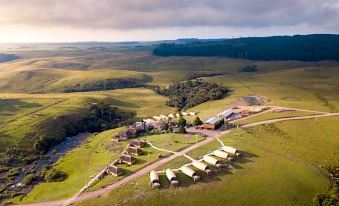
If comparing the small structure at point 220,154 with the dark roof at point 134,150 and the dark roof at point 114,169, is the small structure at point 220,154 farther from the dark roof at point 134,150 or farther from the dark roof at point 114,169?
the dark roof at point 114,169

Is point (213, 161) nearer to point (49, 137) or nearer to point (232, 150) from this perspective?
point (232, 150)

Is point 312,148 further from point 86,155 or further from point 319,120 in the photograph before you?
point 86,155

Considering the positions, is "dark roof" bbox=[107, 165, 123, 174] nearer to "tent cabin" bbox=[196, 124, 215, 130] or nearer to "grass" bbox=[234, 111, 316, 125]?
"tent cabin" bbox=[196, 124, 215, 130]

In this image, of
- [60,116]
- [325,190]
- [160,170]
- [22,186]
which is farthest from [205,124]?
[60,116]

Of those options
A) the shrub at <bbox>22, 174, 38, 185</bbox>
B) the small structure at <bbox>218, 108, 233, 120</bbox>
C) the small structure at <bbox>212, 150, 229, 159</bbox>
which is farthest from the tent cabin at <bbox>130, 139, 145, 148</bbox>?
the small structure at <bbox>218, 108, 233, 120</bbox>

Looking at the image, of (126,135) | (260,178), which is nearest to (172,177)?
(260,178)
